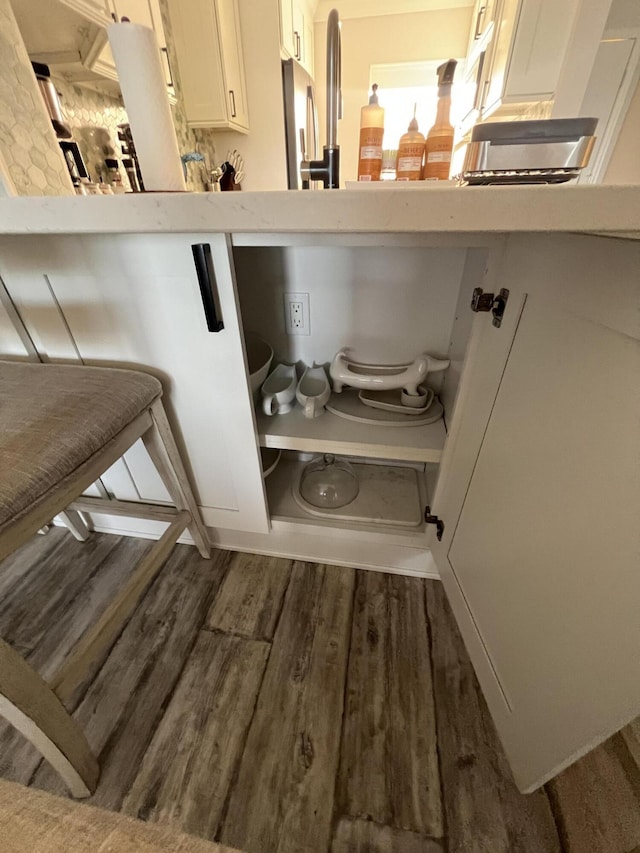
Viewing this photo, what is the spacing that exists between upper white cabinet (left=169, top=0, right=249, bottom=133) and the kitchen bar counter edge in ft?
8.84

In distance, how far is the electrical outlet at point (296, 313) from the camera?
1010 mm

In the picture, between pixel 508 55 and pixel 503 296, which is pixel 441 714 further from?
pixel 508 55

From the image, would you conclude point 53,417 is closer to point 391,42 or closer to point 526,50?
point 526,50

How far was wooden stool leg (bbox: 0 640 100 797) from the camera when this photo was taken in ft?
1.54

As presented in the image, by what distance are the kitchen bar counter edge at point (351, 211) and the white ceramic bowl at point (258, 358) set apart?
0.43m

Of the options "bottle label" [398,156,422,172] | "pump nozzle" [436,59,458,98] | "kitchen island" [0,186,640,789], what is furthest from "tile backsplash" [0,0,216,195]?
"bottle label" [398,156,422,172]

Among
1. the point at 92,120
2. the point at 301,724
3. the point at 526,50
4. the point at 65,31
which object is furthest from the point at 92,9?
the point at 301,724

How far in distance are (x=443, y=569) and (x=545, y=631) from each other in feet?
1.27

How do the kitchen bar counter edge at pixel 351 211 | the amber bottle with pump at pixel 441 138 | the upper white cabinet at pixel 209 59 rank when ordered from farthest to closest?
the upper white cabinet at pixel 209 59 → the amber bottle with pump at pixel 441 138 → the kitchen bar counter edge at pixel 351 211

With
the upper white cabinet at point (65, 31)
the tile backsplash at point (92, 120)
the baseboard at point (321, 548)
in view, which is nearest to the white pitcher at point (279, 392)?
the baseboard at point (321, 548)

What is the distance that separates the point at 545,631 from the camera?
19.2 inches

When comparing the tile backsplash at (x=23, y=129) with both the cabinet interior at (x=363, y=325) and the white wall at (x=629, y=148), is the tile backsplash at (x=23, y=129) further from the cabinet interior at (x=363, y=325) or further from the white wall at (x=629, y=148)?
the white wall at (x=629, y=148)

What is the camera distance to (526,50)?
5.86 feet

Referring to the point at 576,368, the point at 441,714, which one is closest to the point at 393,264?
the point at 576,368
